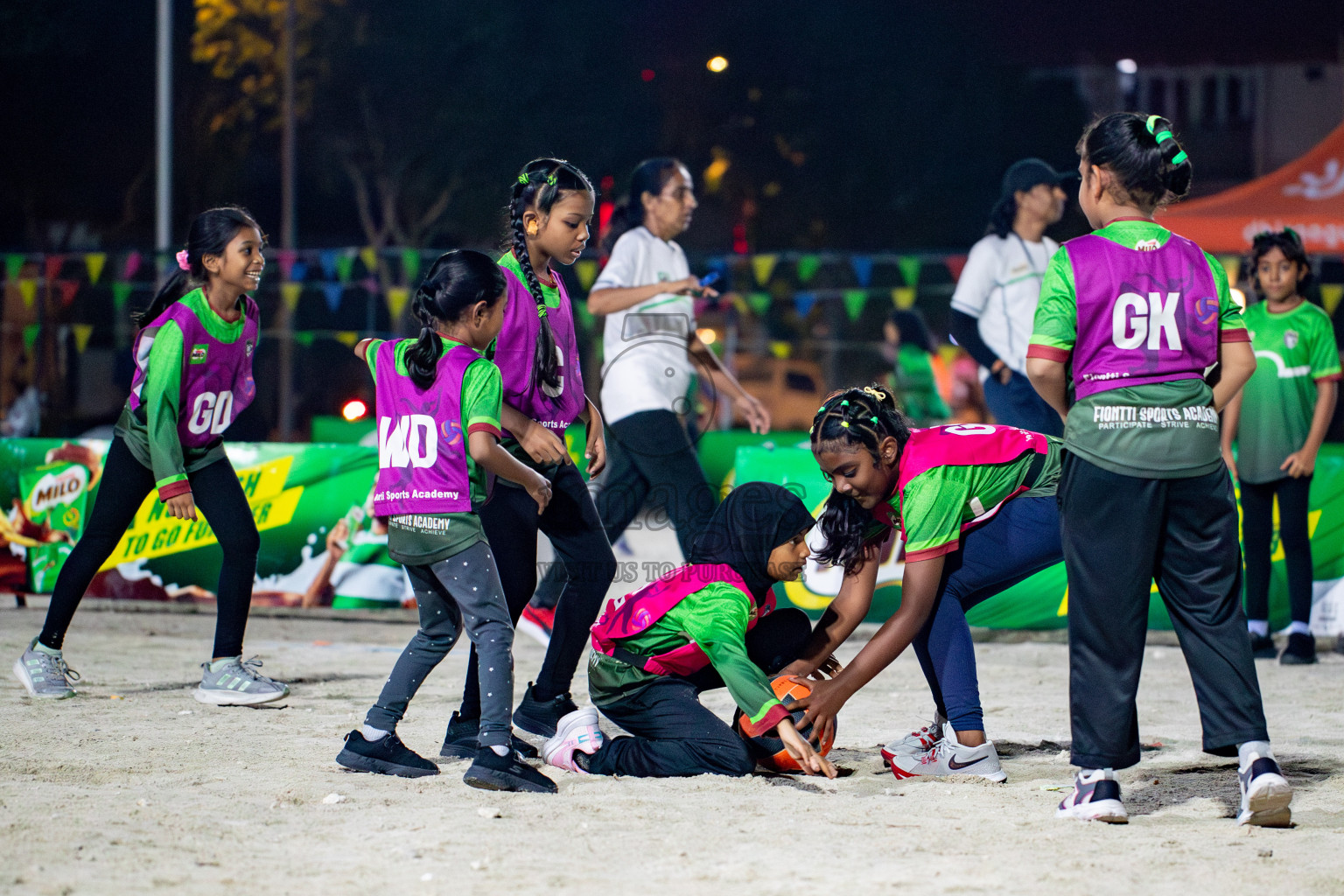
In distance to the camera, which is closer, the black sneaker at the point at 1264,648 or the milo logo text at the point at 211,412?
the milo logo text at the point at 211,412

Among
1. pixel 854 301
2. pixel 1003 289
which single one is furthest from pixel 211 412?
pixel 854 301

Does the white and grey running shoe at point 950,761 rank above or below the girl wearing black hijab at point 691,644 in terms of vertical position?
below

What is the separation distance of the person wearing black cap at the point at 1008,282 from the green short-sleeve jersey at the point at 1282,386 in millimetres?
834

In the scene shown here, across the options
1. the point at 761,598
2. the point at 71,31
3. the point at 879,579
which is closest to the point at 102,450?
the point at 879,579

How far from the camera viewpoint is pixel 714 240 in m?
35.3

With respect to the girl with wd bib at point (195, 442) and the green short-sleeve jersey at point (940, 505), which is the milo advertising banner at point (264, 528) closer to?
the girl with wd bib at point (195, 442)

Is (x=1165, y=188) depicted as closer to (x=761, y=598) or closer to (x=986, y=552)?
(x=986, y=552)

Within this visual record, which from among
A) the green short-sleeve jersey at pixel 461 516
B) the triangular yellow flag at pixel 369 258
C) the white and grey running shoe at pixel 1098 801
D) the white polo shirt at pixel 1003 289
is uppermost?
the triangular yellow flag at pixel 369 258

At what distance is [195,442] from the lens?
509cm

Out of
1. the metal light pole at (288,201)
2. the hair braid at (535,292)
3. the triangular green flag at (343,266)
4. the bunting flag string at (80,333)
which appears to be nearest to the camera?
the hair braid at (535,292)

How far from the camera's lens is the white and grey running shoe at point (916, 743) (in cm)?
414

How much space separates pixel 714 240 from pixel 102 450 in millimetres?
28656

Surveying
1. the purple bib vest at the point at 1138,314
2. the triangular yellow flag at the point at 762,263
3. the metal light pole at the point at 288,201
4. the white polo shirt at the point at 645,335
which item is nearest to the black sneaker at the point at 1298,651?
the white polo shirt at the point at 645,335

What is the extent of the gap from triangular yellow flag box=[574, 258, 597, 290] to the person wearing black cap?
354 inches
